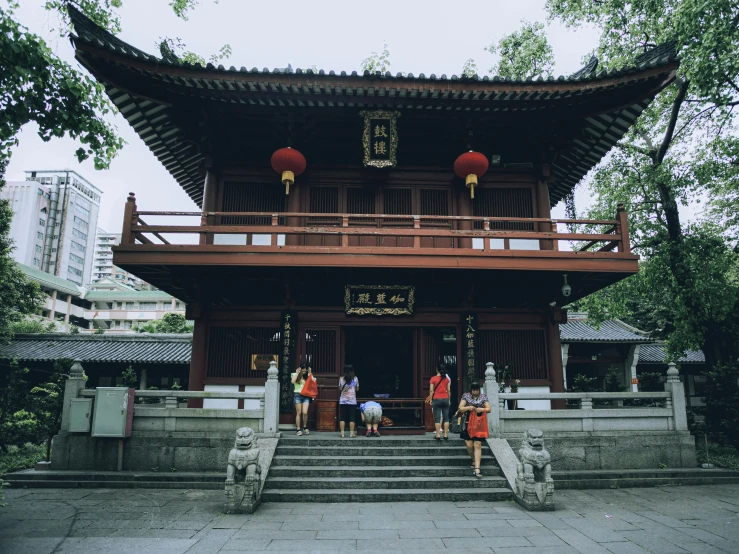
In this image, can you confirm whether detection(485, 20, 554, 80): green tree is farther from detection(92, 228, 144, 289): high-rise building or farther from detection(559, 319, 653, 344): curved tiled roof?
detection(92, 228, 144, 289): high-rise building

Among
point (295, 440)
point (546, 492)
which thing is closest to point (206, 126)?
point (295, 440)

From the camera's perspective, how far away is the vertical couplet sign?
1073 cm

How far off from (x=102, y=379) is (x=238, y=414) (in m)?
16.3

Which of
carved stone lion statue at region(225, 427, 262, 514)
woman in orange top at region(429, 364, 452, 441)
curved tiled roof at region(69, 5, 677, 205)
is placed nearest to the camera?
carved stone lion statue at region(225, 427, 262, 514)

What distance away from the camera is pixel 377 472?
8492 mm

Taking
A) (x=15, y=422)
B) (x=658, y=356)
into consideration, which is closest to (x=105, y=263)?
(x=15, y=422)

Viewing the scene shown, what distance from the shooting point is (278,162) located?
10.6 m

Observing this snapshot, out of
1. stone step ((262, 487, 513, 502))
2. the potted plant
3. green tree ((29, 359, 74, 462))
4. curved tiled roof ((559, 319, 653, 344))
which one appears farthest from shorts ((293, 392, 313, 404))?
curved tiled roof ((559, 319, 653, 344))

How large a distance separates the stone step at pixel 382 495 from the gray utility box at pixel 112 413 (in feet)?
10.3

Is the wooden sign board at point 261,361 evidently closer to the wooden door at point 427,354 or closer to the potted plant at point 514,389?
the wooden door at point 427,354

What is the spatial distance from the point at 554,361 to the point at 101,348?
1971 centimetres

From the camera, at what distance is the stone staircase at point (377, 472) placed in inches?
309

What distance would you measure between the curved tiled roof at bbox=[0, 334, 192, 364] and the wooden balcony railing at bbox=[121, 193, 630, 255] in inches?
495

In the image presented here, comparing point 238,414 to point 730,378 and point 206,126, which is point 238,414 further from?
point 730,378
